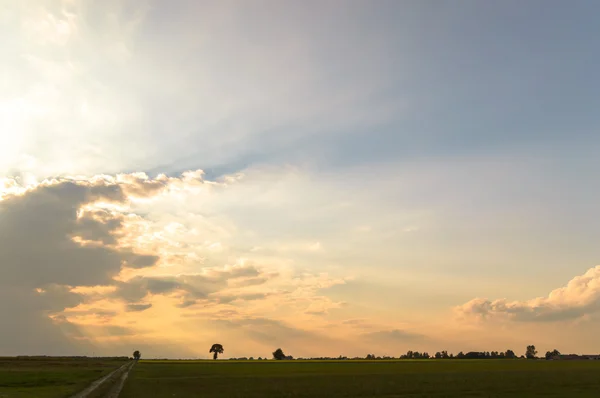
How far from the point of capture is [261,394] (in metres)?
51.0

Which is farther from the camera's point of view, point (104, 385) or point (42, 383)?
point (42, 383)

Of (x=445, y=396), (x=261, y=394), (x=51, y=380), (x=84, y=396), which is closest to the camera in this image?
(x=445, y=396)

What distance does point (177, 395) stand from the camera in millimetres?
51906

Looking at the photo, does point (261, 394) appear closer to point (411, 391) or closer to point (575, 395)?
point (411, 391)

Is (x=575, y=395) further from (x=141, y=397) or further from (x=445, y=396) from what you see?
(x=141, y=397)

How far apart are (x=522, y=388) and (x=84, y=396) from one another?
50.6 m

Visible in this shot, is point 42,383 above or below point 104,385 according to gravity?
below

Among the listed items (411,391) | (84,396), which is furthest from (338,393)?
(84,396)

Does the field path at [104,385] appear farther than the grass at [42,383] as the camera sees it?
No

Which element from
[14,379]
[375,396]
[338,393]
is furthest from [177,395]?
[14,379]

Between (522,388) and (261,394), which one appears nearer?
(261,394)

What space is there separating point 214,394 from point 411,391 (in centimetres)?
2137

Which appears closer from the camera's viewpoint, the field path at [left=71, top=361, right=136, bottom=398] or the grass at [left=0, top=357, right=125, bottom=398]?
the field path at [left=71, top=361, right=136, bottom=398]

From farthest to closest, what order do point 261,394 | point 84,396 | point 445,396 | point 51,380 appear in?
point 51,380 → point 84,396 → point 261,394 → point 445,396
